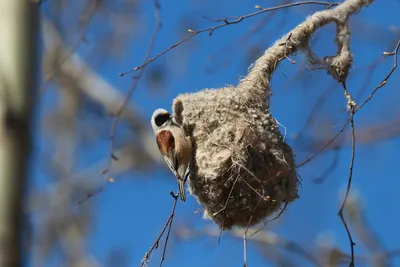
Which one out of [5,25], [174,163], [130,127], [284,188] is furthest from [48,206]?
[5,25]

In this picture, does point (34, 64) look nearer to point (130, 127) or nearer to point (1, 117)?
point (1, 117)

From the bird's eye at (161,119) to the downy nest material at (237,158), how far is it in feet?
A: 1.56

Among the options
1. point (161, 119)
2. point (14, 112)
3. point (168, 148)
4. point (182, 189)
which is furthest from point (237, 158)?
→ point (14, 112)

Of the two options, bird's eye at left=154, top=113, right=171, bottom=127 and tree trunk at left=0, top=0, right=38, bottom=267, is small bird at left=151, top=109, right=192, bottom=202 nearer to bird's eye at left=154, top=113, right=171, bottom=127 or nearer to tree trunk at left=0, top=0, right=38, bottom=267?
bird's eye at left=154, top=113, right=171, bottom=127

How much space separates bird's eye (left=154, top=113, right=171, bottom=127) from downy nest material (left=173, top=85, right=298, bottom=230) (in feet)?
1.56

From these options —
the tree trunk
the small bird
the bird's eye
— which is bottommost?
the tree trunk

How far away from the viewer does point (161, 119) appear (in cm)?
430

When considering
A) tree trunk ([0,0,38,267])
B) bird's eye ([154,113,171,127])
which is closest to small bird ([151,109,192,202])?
bird's eye ([154,113,171,127])

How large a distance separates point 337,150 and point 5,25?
2.26 meters

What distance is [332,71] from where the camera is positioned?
3770 millimetres

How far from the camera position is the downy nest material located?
3.48 m

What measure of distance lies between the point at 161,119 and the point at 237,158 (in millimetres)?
967

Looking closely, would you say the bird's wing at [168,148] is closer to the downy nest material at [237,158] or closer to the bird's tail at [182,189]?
the bird's tail at [182,189]

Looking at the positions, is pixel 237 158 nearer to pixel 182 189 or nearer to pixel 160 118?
pixel 182 189
